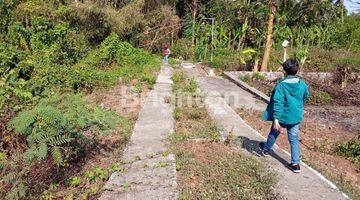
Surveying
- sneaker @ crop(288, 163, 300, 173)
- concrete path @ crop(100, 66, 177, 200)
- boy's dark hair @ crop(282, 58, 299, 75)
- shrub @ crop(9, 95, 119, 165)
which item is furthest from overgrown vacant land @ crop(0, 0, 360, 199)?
boy's dark hair @ crop(282, 58, 299, 75)

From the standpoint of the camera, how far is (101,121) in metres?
4.32

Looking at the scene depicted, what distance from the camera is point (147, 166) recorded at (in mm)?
4254

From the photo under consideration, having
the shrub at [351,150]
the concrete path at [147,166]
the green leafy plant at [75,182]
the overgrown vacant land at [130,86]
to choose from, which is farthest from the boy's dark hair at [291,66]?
the green leafy plant at [75,182]

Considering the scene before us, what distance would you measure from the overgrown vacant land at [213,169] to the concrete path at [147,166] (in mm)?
149

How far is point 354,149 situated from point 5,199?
5021 millimetres

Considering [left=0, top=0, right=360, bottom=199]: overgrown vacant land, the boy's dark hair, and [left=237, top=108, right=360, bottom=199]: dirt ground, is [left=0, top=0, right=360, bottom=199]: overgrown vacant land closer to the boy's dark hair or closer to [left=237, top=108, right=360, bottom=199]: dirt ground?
[left=237, top=108, right=360, bottom=199]: dirt ground

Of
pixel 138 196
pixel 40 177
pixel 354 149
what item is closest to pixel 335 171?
pixel 354 149

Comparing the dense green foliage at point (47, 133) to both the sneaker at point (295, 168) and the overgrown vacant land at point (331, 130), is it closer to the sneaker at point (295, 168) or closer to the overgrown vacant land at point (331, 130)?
the sneaker at point (295, 168)

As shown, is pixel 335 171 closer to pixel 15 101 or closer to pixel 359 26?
pixel 15 101

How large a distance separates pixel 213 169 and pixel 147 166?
811 millimetres

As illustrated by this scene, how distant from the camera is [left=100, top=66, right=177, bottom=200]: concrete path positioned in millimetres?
3598

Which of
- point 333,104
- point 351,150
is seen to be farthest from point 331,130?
point 333,104

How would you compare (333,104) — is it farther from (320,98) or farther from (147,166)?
(147,166)

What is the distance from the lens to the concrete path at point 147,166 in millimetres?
3598
